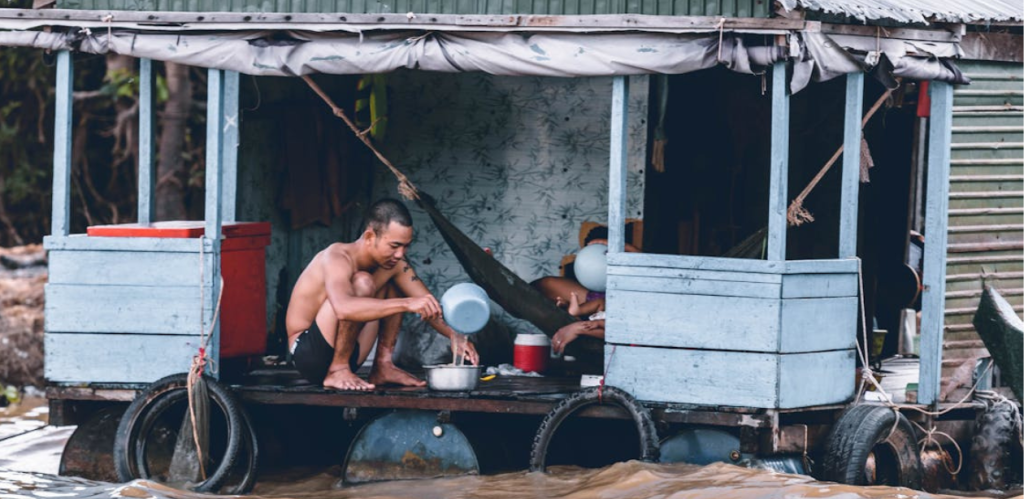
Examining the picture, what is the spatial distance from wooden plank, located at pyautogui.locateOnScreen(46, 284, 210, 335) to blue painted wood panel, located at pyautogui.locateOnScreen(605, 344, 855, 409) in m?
2.46

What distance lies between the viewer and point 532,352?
376 inches

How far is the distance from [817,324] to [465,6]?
9.05ft

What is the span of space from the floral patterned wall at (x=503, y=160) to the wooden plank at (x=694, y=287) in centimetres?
250

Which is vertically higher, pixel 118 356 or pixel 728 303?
pixel 728 303

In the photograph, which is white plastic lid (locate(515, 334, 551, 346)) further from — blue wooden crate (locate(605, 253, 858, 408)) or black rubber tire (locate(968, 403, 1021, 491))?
black rubber tire (locate(968, 403, 1021, 491))

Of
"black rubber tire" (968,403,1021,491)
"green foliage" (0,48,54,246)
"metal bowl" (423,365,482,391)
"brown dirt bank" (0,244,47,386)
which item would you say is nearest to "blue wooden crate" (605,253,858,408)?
"metal bowl" (423,365,482,391)

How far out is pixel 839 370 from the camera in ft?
27.3

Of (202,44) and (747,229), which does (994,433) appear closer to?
(747,229)

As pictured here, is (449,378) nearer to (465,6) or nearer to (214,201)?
(214,201)

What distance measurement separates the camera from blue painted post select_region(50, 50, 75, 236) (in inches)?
340

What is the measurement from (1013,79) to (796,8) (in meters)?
3.06

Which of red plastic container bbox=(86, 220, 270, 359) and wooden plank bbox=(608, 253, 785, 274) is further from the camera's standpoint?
red plastic container bbox=(86, 220, 270, 359)

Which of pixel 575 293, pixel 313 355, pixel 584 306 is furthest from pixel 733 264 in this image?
pixel 313 355

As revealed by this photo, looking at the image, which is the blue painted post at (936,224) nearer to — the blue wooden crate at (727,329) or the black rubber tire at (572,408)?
the blue wooden crate at (727,329)
